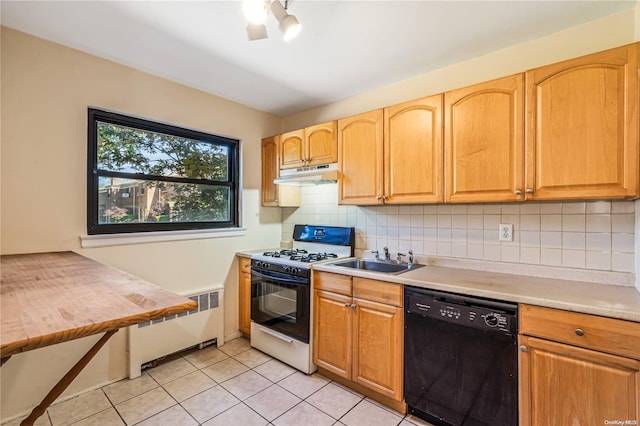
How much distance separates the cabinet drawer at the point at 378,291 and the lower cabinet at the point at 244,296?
4.20 feet

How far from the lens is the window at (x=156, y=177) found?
2271mm

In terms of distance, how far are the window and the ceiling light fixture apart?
1556 millimetres

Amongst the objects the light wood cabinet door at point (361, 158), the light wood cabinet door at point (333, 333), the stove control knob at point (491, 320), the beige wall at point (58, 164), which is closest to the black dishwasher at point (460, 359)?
the stove control knob at point (491, 320)

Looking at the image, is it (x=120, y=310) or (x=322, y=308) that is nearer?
(x=120, y=310)

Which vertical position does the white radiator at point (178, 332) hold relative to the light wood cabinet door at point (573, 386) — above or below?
below

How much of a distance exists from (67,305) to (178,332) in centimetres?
184

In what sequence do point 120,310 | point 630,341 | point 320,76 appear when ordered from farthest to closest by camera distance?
point 320,76
point 630,341
point 120,310

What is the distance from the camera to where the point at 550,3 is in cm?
161

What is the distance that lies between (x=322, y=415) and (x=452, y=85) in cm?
252

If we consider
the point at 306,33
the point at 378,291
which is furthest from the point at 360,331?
the point at 306,33

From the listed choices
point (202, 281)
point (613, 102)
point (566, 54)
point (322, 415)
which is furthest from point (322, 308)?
point (566, 54)

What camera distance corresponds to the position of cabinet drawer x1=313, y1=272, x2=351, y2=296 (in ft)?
7.22

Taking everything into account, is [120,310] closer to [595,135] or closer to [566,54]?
[595,135]

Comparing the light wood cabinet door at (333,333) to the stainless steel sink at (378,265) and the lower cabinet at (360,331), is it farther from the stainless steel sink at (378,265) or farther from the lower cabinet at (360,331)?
the stainless steel sink at (378,265)
